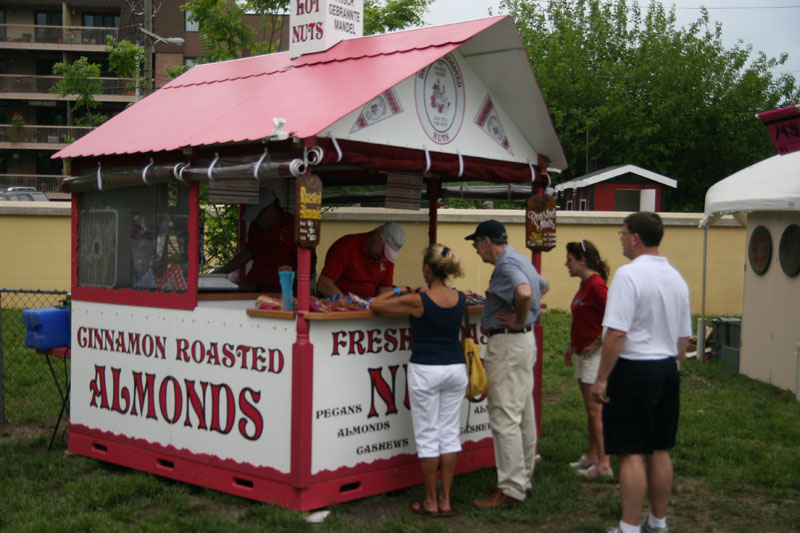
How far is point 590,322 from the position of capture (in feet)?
22.6

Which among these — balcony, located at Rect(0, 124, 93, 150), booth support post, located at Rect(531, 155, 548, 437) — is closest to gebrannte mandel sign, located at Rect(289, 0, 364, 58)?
booth support post, located at Rect(531, 155, 548, 437)

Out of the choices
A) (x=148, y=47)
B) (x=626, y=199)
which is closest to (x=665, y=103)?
(x=626, y=199)

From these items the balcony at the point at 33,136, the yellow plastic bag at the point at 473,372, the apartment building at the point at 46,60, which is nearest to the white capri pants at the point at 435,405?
the yellow plastic bag at the point at 473,372

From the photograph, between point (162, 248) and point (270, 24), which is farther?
point (270, 24)

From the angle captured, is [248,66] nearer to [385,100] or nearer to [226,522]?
[385,100]

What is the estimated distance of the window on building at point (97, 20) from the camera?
4869 centimetres

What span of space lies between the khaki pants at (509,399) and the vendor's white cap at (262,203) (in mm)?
2873

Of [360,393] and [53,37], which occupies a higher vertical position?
[53,37]

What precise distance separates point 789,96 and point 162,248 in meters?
39.8

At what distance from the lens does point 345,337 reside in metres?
5.89

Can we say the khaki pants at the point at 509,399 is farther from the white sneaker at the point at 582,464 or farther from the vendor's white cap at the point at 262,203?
the vendor's white cap at the point at 262,203

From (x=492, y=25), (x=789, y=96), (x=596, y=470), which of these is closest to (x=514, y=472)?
(x=596, y=470)

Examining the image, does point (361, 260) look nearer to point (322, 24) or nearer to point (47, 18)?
point (322, 24)

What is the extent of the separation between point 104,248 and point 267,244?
1.56m
